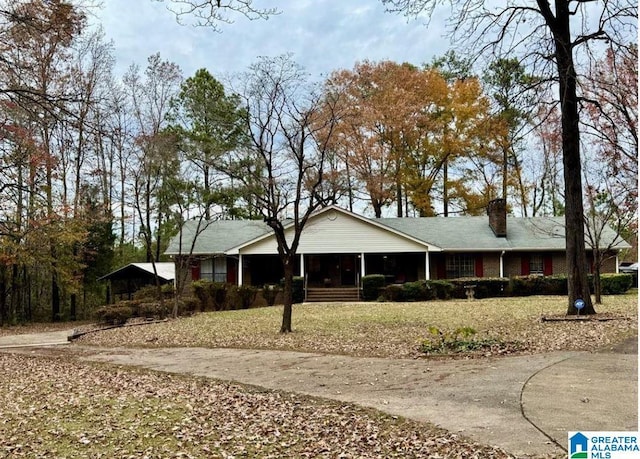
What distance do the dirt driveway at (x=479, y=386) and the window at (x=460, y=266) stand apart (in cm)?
1996

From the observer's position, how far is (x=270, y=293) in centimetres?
2631

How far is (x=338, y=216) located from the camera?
1144 inches

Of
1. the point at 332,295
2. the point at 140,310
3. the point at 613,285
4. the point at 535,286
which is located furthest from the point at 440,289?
the point at 140,310

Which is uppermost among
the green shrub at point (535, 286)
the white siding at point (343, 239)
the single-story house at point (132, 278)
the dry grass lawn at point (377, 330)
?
the white siding at point (343, 239)

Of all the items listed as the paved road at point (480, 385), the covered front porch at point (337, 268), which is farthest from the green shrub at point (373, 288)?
the paved road at point (480, 385)

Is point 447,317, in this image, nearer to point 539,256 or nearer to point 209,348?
point 209,348

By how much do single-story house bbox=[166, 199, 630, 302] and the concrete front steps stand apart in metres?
0.89

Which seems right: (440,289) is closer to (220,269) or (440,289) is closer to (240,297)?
(240,297)

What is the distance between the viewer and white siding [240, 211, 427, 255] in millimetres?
28594

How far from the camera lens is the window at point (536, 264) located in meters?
29.6

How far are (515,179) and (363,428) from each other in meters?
34.0

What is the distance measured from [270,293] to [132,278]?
7.55 metres

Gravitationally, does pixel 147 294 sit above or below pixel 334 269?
below

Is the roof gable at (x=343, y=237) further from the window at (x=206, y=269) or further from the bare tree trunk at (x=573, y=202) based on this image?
the bare tree trunk at (x=573, y=202)
